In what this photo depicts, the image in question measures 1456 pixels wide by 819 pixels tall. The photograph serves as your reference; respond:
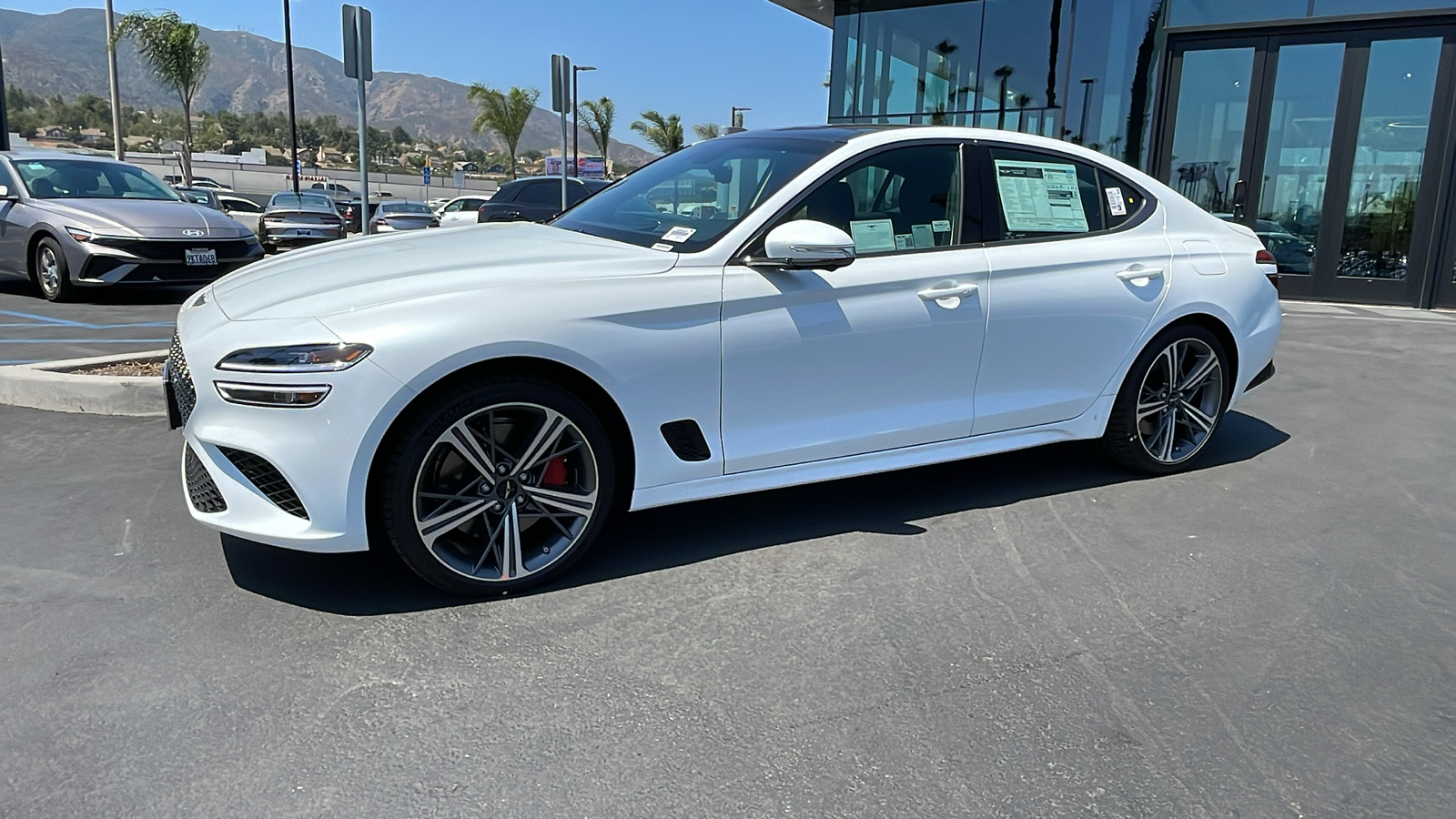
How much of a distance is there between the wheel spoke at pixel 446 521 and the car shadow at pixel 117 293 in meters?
7.62

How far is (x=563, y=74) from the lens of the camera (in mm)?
11742

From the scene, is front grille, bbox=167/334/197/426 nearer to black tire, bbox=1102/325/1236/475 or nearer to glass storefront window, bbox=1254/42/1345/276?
black tire, bbox=1102/325/1236/475

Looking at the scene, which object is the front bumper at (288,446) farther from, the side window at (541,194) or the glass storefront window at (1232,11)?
the side window at (541,194)

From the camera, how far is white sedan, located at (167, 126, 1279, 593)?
117 inches

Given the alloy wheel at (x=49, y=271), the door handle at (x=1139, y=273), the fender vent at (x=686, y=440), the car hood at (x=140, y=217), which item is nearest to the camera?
the fender vent at (x=686, y=440)

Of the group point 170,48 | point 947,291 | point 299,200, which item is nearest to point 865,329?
point 947,291

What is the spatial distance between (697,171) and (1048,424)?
186cm

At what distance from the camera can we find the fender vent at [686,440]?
340 centimetres

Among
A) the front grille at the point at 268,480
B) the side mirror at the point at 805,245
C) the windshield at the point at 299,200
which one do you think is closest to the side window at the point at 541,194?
the windshield at the point at 299,200

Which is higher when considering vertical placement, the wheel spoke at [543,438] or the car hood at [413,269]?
the car hood at [413,269]

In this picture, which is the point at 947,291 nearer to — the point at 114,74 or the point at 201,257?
the point at 201,257

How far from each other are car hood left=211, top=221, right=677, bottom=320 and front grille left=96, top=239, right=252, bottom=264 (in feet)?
20.4

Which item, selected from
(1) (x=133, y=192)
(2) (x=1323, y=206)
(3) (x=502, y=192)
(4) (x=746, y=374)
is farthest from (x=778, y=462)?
(3) (x=502, y=192)

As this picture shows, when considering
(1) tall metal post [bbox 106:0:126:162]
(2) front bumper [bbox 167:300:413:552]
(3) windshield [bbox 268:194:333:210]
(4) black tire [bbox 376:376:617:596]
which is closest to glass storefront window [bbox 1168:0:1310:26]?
(4) black tire [bbox 376:376:617:596]
